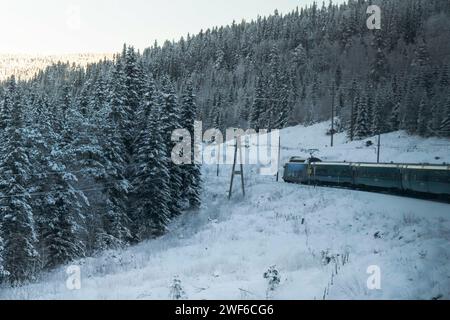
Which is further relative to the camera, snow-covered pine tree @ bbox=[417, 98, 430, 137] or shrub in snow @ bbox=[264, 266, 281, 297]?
snow-covered pine tree @ bbox=[417, 98, 430, 137]

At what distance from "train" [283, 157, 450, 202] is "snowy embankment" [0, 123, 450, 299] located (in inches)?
78.2

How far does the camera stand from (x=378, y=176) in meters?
32.5

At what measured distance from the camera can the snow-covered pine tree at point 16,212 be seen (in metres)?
25.1

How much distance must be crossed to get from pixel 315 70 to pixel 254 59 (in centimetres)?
3484

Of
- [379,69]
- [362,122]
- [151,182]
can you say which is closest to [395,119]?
[362,122]

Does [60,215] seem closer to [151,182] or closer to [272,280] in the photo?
[151,182]

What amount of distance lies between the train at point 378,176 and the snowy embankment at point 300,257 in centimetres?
199

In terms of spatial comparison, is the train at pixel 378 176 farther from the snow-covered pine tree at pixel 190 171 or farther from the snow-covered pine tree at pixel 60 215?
the snow-covered pine tree at pixel 60 215

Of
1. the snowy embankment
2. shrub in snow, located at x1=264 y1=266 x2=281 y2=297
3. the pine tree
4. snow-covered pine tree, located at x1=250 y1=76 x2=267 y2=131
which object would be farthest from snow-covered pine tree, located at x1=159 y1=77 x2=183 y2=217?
snow-covered pine tree, located at x1=250 y1=76 x2=267 y2=131

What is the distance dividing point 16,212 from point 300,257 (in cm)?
1796

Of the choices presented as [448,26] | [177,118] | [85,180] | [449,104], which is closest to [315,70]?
[448,26]

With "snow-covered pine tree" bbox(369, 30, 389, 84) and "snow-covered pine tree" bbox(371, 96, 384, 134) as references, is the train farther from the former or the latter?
"snow-covered pine tree" bbox(369, 30, 389, 84)

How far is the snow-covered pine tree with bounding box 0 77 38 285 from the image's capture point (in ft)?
82.4
